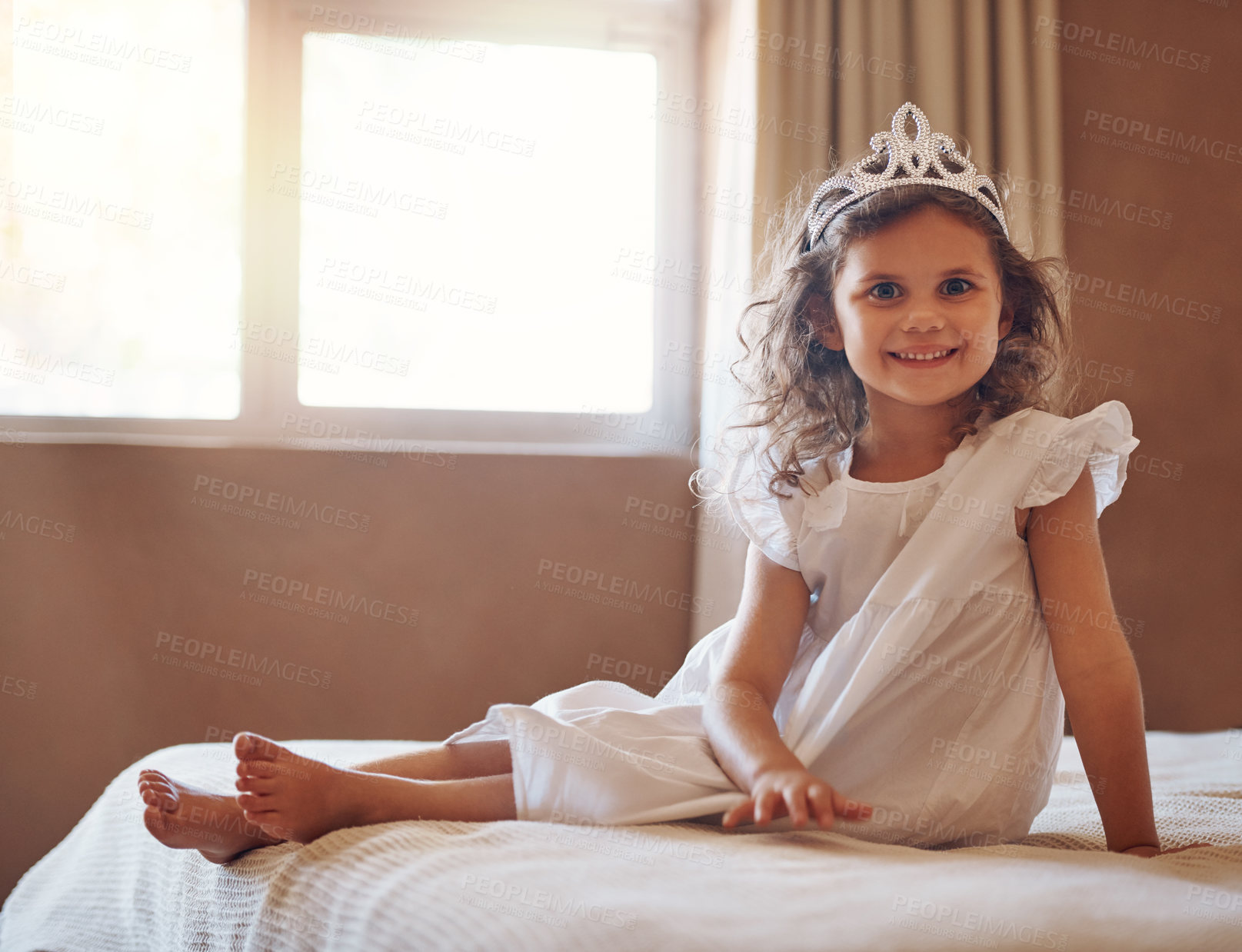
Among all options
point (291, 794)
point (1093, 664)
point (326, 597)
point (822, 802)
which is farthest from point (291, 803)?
point (326, 597)

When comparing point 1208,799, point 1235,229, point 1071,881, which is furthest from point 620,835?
point 1235,229

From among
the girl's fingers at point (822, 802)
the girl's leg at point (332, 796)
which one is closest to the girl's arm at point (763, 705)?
the girl's fingers at point (822, 802)

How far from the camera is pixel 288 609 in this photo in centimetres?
215

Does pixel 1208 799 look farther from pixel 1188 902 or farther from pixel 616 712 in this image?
pixel 616 712

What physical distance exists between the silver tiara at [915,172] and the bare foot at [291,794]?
958mm

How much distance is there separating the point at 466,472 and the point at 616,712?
125cm

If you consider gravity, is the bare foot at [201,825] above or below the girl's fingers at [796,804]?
below

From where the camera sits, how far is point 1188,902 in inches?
28.5

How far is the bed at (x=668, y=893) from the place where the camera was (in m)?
0.68

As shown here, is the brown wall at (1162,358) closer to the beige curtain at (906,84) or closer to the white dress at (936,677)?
the beige curtain at (906,84)

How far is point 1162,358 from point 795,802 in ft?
6.23

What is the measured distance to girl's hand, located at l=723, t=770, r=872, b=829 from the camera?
32.9 inches

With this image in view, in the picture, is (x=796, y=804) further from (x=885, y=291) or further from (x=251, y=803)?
(x=885, y=291)

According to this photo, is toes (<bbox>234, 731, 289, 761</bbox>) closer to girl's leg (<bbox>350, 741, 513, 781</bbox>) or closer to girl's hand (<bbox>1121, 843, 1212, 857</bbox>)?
girl's leg (<bbox>350, 741, 513, 781</bbox>)
